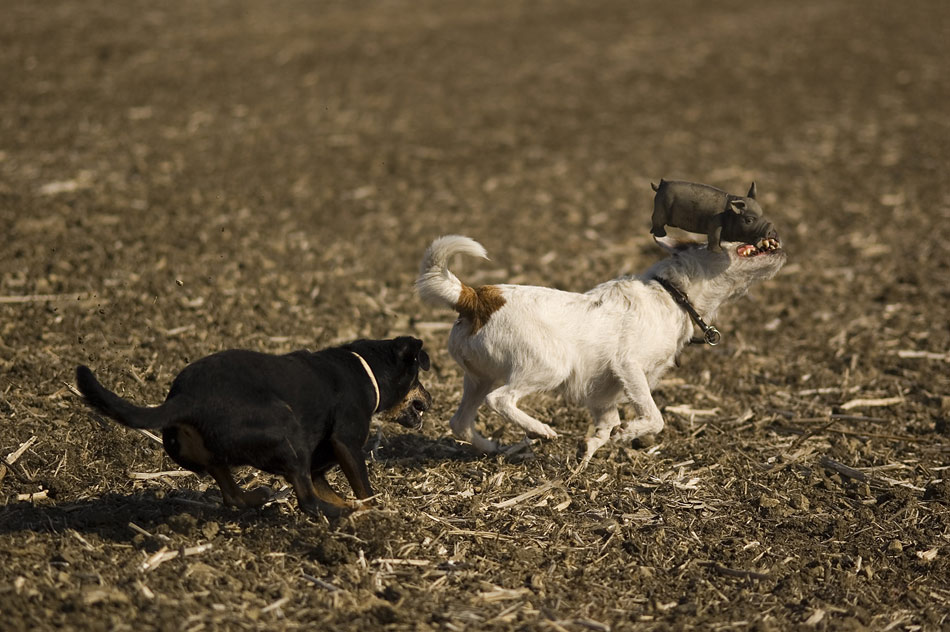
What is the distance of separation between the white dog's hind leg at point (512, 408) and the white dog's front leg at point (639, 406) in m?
0.56

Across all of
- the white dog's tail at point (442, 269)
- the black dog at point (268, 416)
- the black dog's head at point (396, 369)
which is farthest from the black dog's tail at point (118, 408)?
the white dog's tail at point (442, 269)

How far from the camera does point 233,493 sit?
516cm

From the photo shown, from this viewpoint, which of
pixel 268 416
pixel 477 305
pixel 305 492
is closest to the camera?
pixel 268 416

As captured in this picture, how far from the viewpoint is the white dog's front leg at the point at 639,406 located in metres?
6.21

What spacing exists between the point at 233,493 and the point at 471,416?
1.79 m

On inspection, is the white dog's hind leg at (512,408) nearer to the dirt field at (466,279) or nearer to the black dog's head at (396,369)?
the dirt field at (466,279)

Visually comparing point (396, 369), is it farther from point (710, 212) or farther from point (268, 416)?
point (710, 212)

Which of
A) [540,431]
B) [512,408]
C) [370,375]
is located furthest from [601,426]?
[370,375]

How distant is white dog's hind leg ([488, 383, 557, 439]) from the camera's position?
599 cm

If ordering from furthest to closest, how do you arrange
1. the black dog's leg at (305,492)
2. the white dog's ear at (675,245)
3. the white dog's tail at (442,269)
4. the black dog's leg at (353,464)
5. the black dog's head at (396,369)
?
1. the white dog's ear at (675,245)
2. the white dog's tail at (442,269)
3. the black dog's head at (396,369)
4. the black dog's leg at (353,464)
5. the black dog's leg at (305,492)

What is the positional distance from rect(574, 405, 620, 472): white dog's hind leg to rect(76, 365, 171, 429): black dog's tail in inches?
113

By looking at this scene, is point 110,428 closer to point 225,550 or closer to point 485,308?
point 225,550

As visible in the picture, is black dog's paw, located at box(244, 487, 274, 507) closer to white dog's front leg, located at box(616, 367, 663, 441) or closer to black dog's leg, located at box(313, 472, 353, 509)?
black dog's leg, located at box(313, 472, 353, 509)

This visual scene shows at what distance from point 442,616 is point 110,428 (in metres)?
2.86
